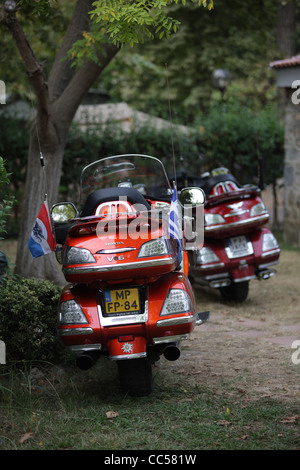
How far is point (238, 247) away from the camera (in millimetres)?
8430

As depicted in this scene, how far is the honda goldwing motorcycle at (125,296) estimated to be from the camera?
15.2 feet

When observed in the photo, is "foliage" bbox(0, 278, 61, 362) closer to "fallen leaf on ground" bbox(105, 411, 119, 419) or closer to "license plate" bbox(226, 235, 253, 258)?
"fallen leaf on ground" bbox(105, 411, 119, 419)

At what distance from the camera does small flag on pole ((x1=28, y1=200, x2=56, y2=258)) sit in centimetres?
515

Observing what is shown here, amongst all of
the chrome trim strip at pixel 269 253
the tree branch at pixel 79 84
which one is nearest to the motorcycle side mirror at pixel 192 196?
the chrome trim strip at pixel 269 253

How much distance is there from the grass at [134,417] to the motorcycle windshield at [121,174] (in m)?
1.82

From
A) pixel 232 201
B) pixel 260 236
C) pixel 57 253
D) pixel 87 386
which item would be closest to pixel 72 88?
pixel 232 201

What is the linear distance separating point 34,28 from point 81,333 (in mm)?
8045

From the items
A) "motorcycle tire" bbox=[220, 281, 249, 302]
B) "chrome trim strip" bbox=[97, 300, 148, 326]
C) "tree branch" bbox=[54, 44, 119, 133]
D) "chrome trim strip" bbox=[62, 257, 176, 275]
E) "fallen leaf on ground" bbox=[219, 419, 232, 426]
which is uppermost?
"tree branch" bbox=[54, 44, 119, 133]

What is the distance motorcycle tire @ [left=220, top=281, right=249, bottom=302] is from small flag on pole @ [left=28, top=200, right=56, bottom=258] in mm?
3964

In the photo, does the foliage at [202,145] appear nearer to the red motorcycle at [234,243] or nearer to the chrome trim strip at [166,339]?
the red motorcycle at [234,243]

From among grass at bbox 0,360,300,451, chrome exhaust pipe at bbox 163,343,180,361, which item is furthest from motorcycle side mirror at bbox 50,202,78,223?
chrome exhaust pipe at bbox 163,343,180,361

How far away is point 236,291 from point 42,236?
162 inches

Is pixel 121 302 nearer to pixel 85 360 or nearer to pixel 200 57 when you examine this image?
pixel 85 360

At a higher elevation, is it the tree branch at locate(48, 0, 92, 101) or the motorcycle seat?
the tree branch at locate(48, 0, 92, 101)
